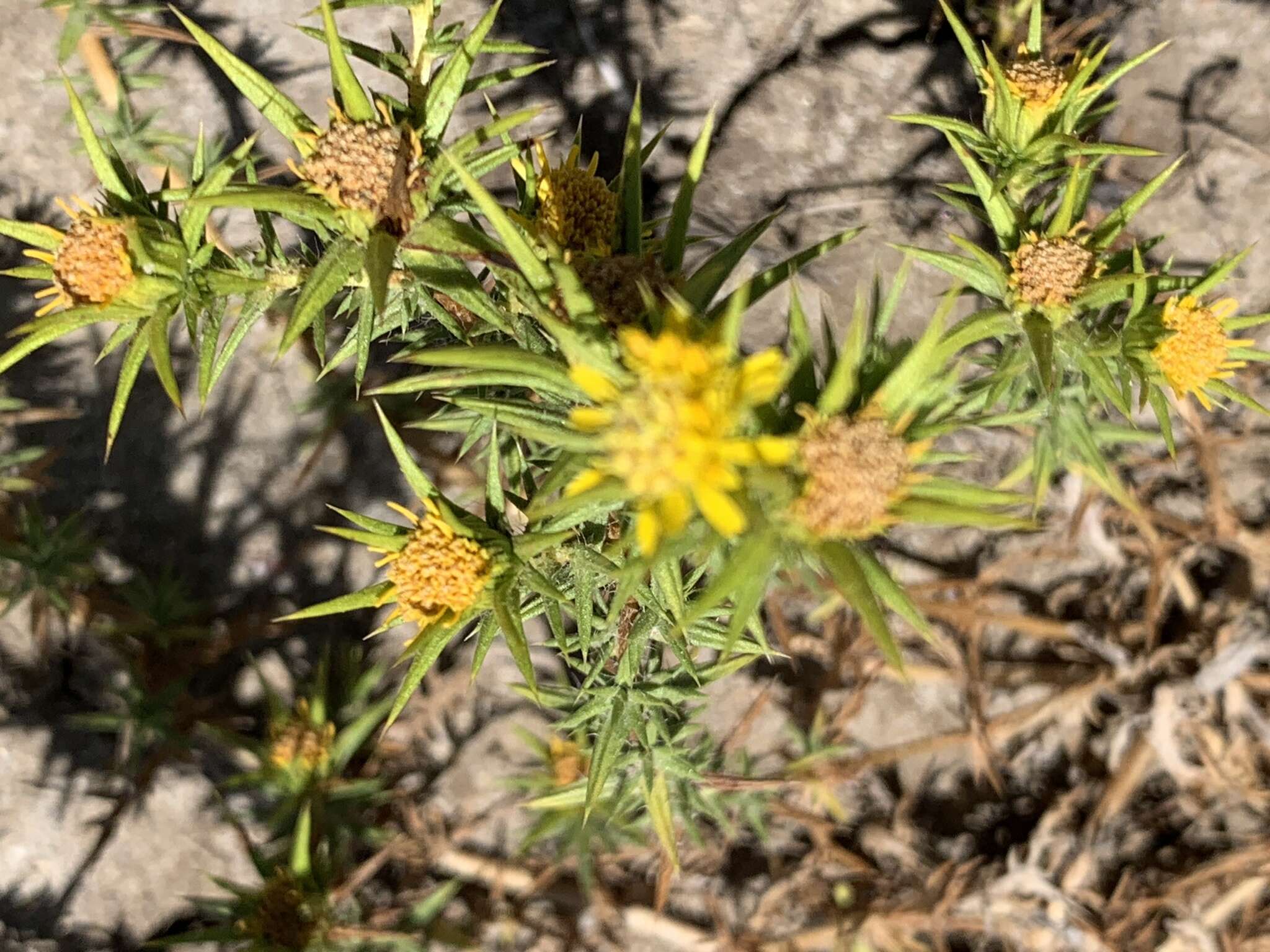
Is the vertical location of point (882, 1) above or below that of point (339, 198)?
above

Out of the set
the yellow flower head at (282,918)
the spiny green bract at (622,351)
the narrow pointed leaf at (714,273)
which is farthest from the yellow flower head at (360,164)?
the yellow flower head at (282,918)

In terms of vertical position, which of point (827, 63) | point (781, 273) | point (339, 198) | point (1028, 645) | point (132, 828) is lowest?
point (132, 828)

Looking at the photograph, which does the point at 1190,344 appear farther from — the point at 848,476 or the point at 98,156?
the point at 98,156

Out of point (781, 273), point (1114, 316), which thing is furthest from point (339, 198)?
point (1114, 316)

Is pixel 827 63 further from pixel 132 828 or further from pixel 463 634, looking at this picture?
pixel 132 828

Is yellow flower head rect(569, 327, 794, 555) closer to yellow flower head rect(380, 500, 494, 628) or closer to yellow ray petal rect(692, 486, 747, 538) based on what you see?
yellow ray petal rect(692, 486, 747, 538)

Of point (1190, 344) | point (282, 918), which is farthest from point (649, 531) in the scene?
point (282, 918)

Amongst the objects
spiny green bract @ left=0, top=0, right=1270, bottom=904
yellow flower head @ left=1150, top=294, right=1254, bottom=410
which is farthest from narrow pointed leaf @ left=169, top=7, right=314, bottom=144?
yellow flower head @ left=1150, top=294, right=1254, bottom=410
